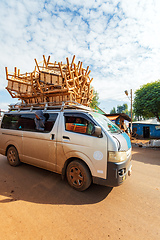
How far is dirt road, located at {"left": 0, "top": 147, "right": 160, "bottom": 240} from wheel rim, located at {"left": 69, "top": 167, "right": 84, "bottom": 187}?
210 mm

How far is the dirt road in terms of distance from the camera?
1.83m

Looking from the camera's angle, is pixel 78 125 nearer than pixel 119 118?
Yes

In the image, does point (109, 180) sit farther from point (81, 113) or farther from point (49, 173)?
point (49, 173)

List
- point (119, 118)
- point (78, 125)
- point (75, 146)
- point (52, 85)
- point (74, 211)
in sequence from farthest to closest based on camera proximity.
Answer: point (119, 118) → point (52, 85) → point (78, 125) → point (75, 146) → point (74, 211)

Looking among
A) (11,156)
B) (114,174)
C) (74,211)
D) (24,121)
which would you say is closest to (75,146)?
(114,174)

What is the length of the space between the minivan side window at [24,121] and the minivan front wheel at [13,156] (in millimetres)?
813

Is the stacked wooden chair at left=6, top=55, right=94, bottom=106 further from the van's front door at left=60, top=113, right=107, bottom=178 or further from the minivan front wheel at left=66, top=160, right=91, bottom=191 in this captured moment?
the minivan front wheel at left=66, top=160, right=91, bottom=191

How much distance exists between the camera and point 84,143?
110 inches

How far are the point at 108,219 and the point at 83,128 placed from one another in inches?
73.1

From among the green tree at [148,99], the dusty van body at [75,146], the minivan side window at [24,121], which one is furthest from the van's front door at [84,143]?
the green tree at [148,99]

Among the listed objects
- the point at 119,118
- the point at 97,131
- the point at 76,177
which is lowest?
the point at 76,177

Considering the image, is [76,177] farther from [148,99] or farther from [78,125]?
[148,99]

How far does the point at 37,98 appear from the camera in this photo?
454cm

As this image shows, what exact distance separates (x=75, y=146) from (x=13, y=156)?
2.85 meters
